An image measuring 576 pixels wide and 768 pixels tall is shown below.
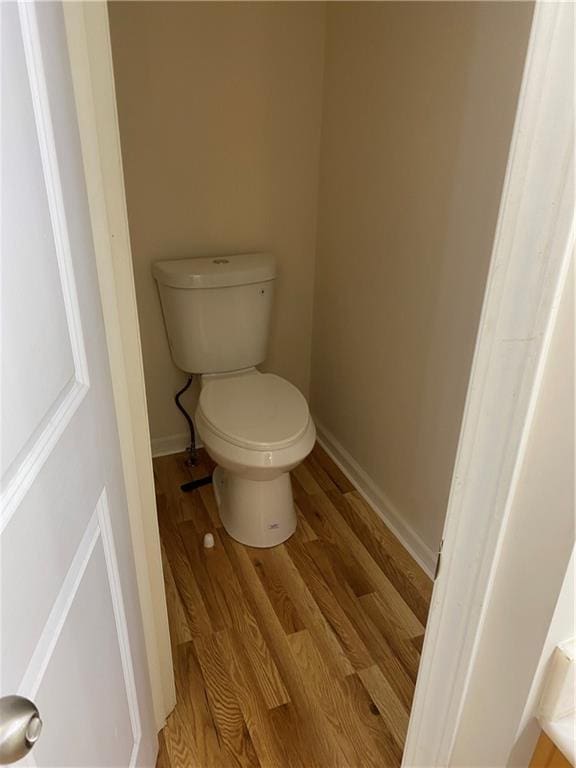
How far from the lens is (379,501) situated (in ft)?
6.59

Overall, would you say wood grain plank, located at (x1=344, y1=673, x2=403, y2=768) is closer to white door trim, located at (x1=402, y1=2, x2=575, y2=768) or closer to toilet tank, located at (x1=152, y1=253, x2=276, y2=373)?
white door trim, located at (x1=402, y1=2, x2=575, y2=768)

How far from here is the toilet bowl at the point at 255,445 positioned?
1.67m

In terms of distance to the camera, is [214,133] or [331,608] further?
[214,133]

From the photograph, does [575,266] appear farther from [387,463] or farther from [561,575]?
[387,463]

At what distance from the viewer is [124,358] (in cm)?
97

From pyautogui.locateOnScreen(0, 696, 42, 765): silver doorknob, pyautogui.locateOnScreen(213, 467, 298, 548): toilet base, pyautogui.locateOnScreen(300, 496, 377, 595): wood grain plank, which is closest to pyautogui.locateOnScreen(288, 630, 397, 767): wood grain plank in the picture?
pyautogui.locateOnScreen(300, 496, 377, 595): wood grain plank

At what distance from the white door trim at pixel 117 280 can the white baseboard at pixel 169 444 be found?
43.5 inches

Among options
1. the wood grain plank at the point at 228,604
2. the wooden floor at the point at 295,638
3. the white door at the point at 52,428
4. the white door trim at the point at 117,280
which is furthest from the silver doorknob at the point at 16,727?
the wood grain plank at the point at 228,604

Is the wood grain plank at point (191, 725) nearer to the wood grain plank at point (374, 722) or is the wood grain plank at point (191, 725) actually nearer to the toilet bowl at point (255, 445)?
the wood grain plank at point (374, 722)

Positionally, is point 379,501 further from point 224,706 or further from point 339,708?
point 224,706

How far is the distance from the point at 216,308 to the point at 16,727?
155 centimetres

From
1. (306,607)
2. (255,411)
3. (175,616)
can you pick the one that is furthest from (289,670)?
(255,411)

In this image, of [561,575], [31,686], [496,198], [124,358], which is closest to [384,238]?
[496,198]

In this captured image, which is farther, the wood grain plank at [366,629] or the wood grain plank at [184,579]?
the wood grain plank at [184,579]
